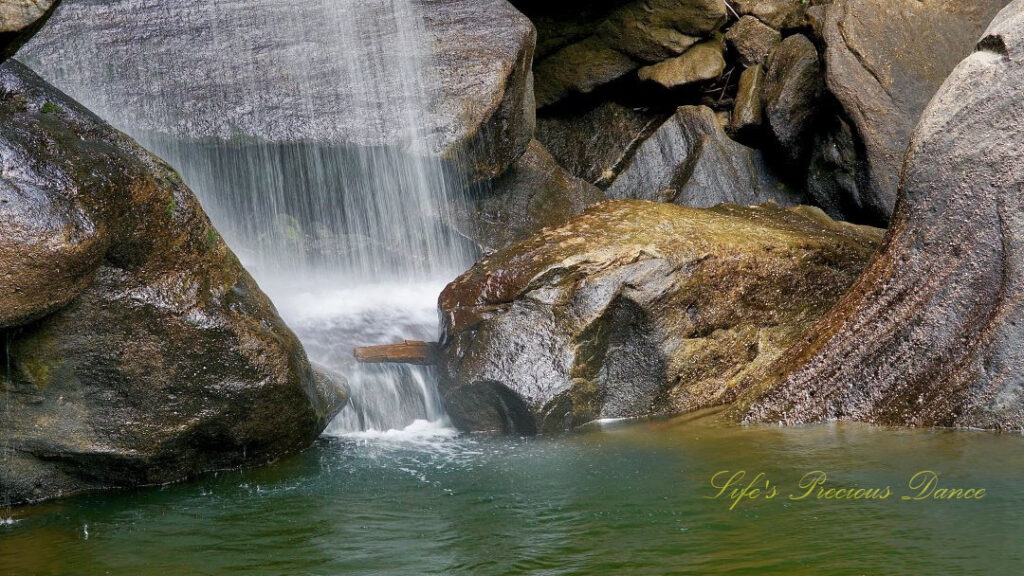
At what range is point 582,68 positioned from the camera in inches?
462

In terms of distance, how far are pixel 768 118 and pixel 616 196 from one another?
207cm

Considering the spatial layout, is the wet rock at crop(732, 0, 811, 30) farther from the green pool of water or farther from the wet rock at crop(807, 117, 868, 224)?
the green pool of water

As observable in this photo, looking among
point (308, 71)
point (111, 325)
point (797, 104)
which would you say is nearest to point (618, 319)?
point (111, 325)

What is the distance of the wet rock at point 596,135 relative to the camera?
11.7 meters

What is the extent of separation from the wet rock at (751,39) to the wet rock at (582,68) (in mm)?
1426

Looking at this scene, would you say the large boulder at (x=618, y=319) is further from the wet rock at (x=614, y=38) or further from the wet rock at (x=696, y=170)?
the wet rock at (x=614, y=38)

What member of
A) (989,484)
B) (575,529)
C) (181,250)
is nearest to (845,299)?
(989,484)

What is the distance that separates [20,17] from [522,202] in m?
6.45

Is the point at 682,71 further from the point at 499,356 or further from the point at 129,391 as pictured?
the point at 129,391

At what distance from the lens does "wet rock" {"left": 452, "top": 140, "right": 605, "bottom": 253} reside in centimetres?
940

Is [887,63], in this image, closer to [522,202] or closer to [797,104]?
[797,104]

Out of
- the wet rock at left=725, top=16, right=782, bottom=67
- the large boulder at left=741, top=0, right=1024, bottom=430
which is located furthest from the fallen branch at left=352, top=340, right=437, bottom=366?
the wet rock at left=725, top=16, right=782, bottom=67

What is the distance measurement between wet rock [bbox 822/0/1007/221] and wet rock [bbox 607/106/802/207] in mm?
1603

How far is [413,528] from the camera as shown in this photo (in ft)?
13.7
